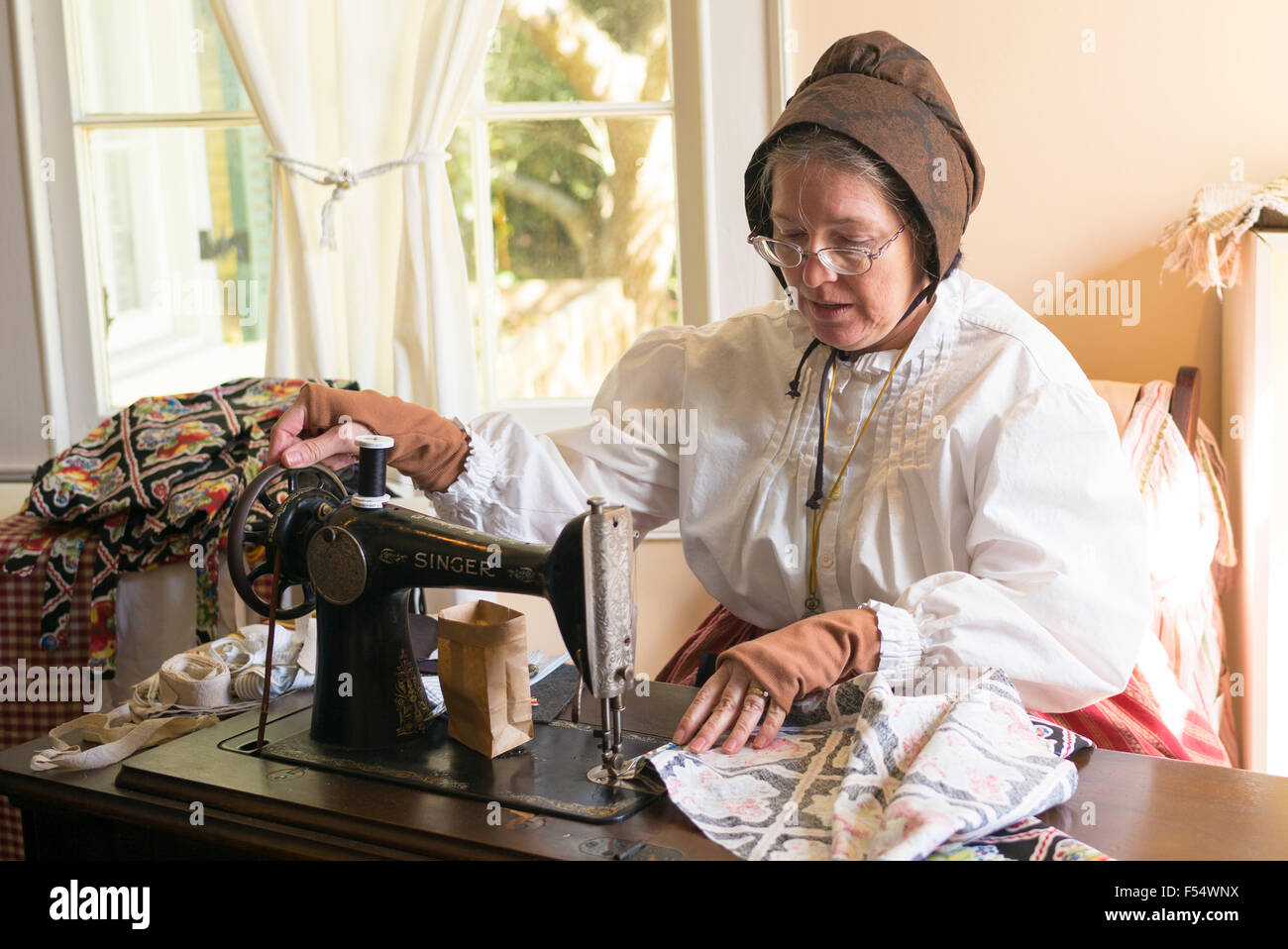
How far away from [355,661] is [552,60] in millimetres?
2105

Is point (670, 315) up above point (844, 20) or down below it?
below

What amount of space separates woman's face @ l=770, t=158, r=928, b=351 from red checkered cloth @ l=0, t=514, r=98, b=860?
1675 mm

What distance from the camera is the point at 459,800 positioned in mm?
1194

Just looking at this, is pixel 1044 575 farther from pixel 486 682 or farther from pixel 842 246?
pixel 486 682

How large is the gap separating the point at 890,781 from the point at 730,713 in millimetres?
216

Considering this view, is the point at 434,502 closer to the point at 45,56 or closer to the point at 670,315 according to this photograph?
the point at 670,315

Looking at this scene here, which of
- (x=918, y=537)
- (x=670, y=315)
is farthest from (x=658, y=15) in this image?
(x=918, y=537)

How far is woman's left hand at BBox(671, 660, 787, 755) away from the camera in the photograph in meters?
1.27

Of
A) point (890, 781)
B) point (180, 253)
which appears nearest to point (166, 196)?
point (180, 253)

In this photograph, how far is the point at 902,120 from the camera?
1574 mm

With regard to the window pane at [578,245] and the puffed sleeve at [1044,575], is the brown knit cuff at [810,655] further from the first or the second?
the window pane at [578,245]

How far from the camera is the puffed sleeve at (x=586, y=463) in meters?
1.82

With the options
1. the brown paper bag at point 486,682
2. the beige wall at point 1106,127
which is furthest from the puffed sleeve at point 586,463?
the beige wall at point 1106,127

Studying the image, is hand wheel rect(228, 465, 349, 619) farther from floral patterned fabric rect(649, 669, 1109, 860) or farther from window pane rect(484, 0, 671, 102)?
window pane rect(484, 0, 671, 102)
